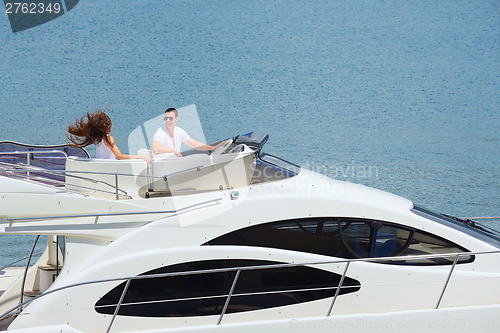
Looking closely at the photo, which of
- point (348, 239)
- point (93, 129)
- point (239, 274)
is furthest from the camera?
point (93, 129)

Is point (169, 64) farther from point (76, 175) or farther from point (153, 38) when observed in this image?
point (76, 175)

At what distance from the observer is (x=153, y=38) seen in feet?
101

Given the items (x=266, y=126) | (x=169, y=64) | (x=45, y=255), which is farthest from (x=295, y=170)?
(x=169, y=64)

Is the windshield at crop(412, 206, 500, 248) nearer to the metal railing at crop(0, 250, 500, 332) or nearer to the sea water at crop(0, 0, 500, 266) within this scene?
the metal railing at crop(0, 250, 500, 332)

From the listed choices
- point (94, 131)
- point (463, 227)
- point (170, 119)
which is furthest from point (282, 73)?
point (463, 227)

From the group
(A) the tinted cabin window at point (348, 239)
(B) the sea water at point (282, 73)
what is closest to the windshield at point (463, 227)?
(A) the tinted cabin window at point (348, 239)

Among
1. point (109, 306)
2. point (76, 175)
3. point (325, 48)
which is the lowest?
point (109, 306)

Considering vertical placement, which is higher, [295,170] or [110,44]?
[110,44]

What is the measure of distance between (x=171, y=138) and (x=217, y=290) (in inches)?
73.9

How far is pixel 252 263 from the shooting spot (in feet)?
13.9

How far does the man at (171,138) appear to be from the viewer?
539 centimetres

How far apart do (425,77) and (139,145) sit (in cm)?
2748

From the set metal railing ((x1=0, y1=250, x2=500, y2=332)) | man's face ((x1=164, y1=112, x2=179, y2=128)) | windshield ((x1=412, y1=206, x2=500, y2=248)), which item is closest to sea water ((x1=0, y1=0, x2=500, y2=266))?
man's face ((x1=164, y1=112, x2=179, y2=128))

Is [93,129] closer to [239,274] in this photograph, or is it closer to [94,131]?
[94,131]
